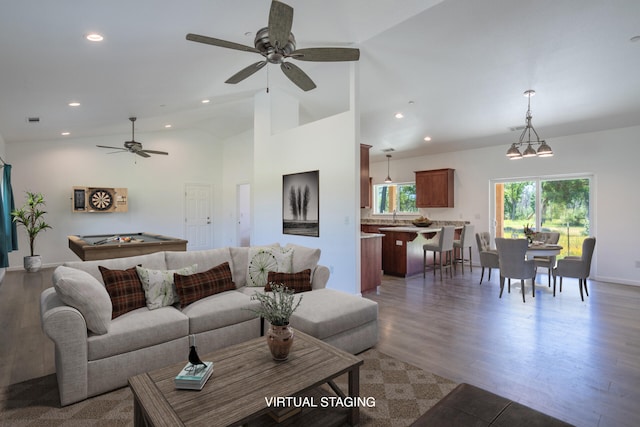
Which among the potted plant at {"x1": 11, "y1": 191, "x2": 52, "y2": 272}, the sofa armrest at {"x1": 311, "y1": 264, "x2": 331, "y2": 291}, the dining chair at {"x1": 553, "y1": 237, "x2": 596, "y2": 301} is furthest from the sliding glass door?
the potted plant at {"x1": 11, "y1": 191, "x2": 52, "y2": 272}

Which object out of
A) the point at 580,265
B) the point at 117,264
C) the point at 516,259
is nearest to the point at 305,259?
the point at 117,264

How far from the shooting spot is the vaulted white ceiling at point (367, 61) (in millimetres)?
3035

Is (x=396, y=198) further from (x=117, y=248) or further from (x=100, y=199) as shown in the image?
(x=100, y=199)

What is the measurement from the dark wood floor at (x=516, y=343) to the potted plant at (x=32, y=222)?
221cm

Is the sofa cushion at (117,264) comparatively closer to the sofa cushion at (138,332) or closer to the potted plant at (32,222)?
the sofa cushion at (138,332)

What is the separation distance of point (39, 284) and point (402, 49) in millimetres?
7013

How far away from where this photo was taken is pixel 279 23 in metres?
2.24

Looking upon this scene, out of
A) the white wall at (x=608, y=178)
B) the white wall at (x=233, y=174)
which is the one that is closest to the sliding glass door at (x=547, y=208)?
the white wall at (x=608, y=178)

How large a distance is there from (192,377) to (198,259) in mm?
1835

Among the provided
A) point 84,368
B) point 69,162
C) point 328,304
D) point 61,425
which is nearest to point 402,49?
point 328,304

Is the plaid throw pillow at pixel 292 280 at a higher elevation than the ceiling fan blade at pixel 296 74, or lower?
lower

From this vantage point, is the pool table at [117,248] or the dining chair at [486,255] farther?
the dining chair at [486,255]

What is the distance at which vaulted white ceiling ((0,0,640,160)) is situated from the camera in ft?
9.96

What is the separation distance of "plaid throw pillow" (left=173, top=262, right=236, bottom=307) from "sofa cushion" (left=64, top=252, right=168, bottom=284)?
11.2 inches
